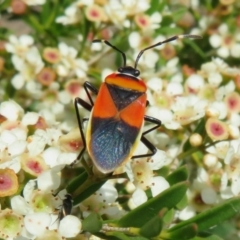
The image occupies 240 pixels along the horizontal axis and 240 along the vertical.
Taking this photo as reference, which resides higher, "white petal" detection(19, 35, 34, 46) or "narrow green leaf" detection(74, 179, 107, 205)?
"narrow green leaf" detection(74, 179, 107, 205)

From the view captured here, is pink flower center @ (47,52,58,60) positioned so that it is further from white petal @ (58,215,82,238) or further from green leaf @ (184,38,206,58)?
white petal @ (58,215,82,238)

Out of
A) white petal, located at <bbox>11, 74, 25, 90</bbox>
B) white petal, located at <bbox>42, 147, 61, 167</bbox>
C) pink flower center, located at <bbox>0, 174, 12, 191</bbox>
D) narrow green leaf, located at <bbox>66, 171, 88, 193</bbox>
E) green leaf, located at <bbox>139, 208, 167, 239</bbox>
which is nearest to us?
green leaf, located at <bbox>139, 208, 167, 239</bbox>

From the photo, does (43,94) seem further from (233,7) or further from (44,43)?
(233,7)

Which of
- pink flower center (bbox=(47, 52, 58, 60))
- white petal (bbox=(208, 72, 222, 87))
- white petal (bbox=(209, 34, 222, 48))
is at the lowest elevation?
white petal (bbox=(209, 34, 222, 48))

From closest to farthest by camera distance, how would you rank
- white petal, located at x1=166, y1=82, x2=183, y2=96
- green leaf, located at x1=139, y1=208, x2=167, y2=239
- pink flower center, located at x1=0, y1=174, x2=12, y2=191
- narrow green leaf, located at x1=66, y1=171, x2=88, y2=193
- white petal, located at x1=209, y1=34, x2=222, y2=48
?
green leaf, located at x1=139, y1=208, x2=167, y2=239 → pink flower center, located at x1=0, y1=174, x2=12, y2=191 → narrow green leaf, located at x1=66, y1=171, x2=88, y2=193 → white petal, located at x1=166, y1=82, x2=183, y2=96 → white petal, located at x1=209, y1=34, x2=222, y2=48

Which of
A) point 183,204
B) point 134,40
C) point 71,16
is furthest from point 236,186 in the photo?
point 71,16

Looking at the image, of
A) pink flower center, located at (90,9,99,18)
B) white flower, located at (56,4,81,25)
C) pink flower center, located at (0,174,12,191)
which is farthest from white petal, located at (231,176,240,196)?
white flower, located at (56,4,81,25)

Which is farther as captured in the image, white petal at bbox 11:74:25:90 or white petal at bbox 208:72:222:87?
white petal at bbox 11:74:25:90
